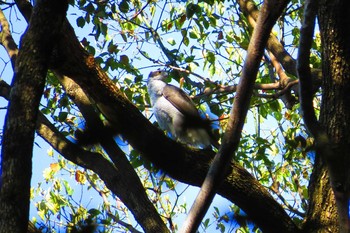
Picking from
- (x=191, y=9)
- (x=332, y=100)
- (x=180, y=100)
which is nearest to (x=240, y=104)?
(x=332, y=100)

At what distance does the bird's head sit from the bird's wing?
23 centimetres

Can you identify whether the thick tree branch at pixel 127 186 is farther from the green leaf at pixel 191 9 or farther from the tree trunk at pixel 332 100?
the green leaf at pixel 191 9

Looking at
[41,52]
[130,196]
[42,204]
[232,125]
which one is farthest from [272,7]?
[42,204]

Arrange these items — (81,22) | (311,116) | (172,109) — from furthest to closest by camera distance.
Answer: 1. (172,109)
2. (81,22)
3. (311,116)

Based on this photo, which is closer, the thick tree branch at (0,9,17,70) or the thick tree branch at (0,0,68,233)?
the thick tree branch at (0,0,68,233)

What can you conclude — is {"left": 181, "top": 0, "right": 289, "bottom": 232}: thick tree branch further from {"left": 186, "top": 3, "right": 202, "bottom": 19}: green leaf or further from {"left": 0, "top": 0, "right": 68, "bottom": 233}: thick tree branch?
{"left": 186, "top": 3, "right": 202, "bottom": 19}: green leaf

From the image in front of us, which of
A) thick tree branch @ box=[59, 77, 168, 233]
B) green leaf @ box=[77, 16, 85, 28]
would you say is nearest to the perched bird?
green leaf @ box=[77, 16, 85, 28]

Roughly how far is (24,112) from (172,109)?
4.69 meters

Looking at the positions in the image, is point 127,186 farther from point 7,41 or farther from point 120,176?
point 7,41

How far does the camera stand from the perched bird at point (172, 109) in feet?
21.8

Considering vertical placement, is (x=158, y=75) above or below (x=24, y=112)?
above

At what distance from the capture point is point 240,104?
313cm

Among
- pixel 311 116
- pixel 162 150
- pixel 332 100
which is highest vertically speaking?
pixel 332 100

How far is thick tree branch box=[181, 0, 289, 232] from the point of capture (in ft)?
10.00
